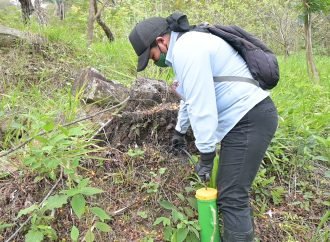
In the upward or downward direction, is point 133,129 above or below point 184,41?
below

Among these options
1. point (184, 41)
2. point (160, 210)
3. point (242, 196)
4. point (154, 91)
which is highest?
point (184, 41)

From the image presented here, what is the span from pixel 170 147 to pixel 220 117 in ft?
2.56

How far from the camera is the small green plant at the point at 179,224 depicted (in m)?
2.50

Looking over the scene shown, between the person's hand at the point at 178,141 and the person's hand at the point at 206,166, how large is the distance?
48 cm

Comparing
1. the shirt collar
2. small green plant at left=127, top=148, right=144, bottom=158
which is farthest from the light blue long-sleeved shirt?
small green plant at left=127, top=148, right=144, bottom=158

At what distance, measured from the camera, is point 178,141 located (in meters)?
3.04

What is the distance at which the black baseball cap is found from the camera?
7.97 feet

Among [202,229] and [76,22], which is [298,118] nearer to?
[202,229]

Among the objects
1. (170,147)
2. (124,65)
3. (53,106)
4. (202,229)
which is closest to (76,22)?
(124,65)

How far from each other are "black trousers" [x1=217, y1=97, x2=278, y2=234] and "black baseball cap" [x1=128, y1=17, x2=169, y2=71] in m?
0.76

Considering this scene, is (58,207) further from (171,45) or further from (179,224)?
(171,45)

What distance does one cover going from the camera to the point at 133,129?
10.3ft

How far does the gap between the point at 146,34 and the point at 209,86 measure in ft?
1.82

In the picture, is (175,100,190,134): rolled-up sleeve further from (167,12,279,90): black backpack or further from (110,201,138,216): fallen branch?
(110,201,138,216): fallen branch
